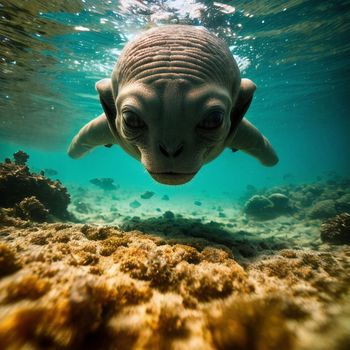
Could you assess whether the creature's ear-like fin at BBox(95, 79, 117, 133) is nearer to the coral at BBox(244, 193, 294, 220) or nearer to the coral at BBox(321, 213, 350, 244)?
the coral at BBox(321, 213, 350, 244)

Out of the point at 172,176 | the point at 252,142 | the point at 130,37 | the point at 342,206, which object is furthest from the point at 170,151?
the point at 342,206

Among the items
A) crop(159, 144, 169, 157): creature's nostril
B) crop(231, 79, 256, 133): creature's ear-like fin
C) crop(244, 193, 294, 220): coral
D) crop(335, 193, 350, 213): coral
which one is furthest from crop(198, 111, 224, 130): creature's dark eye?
crop(335, 193, 350, 213): coral

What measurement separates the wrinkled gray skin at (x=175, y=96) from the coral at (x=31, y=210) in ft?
A: 16.6

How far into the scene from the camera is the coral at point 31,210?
21.3 feet

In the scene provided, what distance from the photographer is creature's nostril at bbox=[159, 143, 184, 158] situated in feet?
8.41

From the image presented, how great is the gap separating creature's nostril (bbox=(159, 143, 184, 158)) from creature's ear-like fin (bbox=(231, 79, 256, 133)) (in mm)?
1556

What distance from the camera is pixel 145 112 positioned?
8.44 feet

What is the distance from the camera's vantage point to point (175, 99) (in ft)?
8.23

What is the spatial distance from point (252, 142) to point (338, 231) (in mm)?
4113

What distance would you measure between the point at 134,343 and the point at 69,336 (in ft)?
1.28

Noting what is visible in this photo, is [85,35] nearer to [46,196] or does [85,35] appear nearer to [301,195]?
[46,196]

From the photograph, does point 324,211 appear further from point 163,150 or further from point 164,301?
point 164,301

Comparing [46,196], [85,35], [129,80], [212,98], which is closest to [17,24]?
[85,35]

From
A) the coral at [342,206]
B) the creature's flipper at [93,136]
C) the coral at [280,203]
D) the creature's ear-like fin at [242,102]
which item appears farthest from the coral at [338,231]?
the coral at [280,203]
